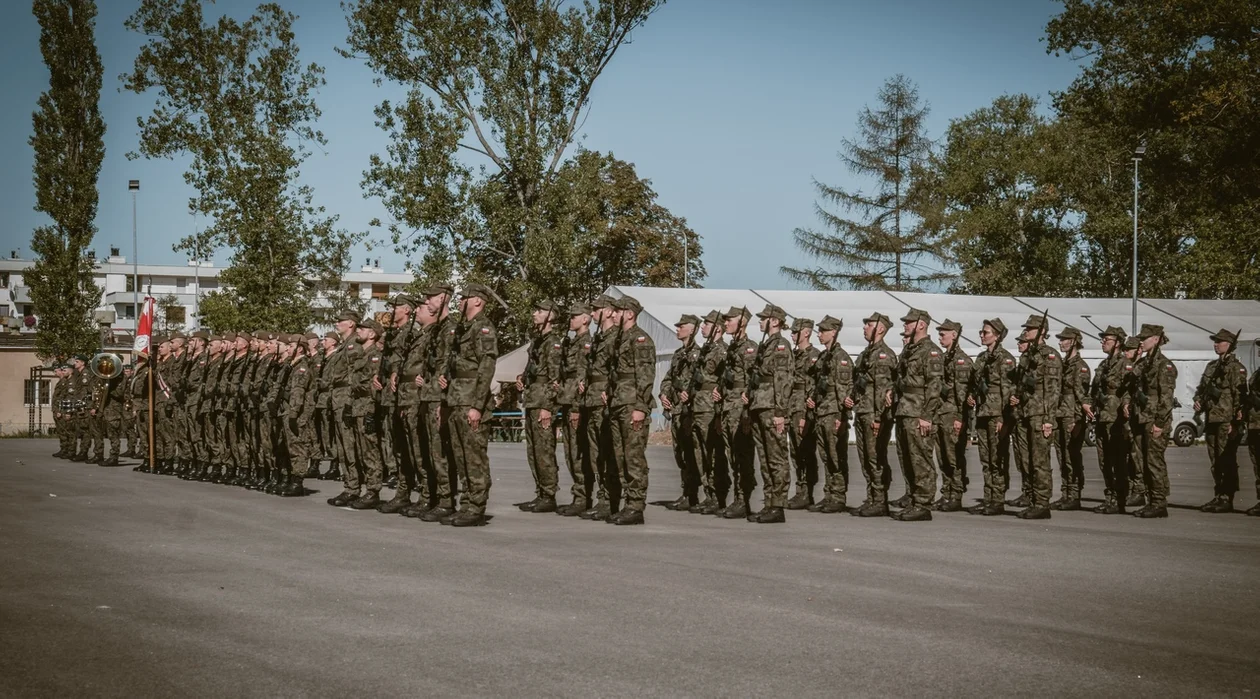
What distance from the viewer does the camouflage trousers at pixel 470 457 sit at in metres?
12.8

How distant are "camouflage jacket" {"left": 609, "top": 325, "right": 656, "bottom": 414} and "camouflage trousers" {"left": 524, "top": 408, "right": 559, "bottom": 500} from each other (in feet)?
3.68

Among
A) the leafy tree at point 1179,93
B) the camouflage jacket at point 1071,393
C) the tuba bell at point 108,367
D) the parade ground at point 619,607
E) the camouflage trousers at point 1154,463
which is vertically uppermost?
the leafy tree at point 1179,93

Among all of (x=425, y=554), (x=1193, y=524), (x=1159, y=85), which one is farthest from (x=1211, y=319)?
(x=425, y=554)

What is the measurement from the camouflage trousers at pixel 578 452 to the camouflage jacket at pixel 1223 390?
7493 mm

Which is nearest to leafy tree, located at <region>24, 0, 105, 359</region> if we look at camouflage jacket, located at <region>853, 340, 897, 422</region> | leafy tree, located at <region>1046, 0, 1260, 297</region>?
leafy tree, located at <region>1046, 0, 1260, 297</region>

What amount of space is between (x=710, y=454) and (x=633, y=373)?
199 cm

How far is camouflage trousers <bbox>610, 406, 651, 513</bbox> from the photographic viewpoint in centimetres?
1320

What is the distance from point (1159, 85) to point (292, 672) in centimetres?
3163

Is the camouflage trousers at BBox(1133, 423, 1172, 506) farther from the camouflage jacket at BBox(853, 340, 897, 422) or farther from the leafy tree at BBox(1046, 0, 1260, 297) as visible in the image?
the leafy tree at BBox(1046, 0, 1260, 297)

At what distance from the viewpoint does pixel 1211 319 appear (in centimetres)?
4206

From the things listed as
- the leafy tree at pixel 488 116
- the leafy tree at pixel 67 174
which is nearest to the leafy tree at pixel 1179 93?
the leafy tree at pixel 488 116

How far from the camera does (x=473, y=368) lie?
42.5 feet

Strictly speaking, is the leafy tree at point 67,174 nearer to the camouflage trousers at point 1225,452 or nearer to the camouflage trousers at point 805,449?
the camouflage trousers at point 805,449

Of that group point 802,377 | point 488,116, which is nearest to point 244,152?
point 488,116
